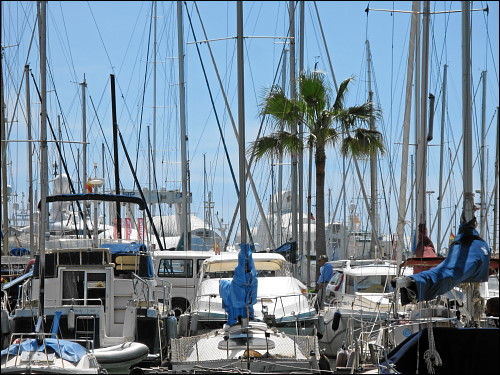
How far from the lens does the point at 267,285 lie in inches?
742

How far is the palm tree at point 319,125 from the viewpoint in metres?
26.3

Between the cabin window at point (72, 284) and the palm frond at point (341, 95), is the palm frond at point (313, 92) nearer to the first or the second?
the palm frond at point (341, 95)

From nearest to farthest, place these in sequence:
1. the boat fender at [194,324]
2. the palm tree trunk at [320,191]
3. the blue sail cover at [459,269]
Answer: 1. the blue sail cover at [459,269]
2. the boat fender at [194,324]
3. the palm tree trunk at [320,191]

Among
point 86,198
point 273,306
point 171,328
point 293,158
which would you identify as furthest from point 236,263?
point 293,158

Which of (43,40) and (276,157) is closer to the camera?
(43,40)

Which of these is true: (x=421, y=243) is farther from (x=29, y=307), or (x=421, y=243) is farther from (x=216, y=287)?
(x=29, y=307)

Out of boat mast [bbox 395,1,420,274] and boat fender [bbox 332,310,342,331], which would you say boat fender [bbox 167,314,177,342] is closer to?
boat fender [bbox 332,310,342,331]

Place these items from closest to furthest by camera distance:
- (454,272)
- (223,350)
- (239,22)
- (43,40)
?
(454,272)
(223,350)
(239,22)
(43,40)

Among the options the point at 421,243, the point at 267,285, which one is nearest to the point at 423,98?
A: the point at 421,243

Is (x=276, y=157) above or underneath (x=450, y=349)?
above

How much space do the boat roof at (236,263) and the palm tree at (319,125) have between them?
18.0ft

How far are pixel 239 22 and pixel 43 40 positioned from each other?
4176 millimetres

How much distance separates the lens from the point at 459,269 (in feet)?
39.5

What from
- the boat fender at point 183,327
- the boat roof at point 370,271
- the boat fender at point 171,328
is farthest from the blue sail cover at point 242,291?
the boat roof at point 370,271
